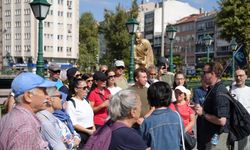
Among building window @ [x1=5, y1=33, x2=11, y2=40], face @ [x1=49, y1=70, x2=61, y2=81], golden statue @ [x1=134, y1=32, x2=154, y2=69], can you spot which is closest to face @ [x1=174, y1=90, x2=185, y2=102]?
face @ [x1=49, y1=70, x2=61, y2=81]

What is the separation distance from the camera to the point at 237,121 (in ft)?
18.2

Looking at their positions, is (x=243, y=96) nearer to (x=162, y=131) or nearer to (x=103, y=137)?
(x=162, y=131)

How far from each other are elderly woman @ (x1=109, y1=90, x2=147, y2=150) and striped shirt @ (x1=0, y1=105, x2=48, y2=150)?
0.58 m

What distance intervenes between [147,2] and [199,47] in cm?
3436

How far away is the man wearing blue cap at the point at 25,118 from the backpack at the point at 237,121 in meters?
2.72

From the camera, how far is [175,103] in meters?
6.17

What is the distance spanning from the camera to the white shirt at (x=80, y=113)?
604cm

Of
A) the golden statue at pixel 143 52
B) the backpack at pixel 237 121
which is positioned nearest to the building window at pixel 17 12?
the golden statue at pixel 143 52

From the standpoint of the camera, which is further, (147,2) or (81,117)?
(147,2)

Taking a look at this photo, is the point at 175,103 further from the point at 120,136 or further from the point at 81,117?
the point at 120,136

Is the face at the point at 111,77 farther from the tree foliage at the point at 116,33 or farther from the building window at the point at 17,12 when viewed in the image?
the building window at the point at 17,12

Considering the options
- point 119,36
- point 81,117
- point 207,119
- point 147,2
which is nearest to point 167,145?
point 207,119

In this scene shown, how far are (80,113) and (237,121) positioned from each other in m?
2.09

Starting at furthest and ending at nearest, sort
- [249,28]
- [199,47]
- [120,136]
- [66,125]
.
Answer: [199,47]
[249,28]
[66,125]
[120,136]
